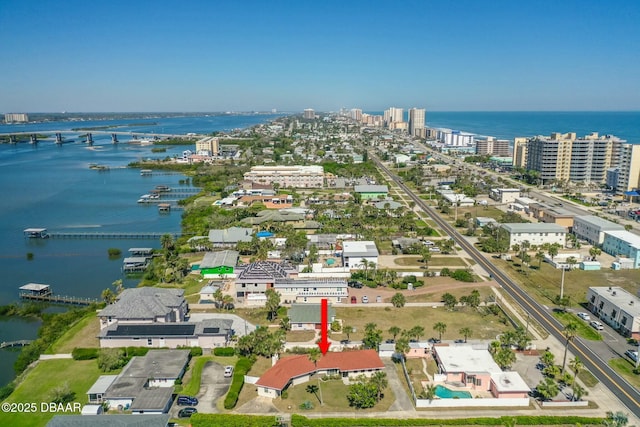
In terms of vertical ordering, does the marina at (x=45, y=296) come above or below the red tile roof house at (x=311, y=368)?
below

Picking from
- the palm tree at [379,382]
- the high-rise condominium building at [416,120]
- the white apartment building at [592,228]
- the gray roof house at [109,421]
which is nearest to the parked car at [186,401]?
the gray roof house at [109,421]

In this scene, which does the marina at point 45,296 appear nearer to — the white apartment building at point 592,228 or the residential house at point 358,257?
the residential house at point 358,257

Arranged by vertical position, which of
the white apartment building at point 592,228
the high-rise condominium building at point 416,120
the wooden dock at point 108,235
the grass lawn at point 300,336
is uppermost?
A: the high-rise condominium building at point 416,120

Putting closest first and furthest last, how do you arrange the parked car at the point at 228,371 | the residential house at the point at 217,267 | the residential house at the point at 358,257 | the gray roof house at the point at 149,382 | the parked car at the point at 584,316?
1. the gray roof house at the point at 149,382
2. the parked car at the point at 228,371
3. the parked car at the point at 584,316
4. the residential house at the point at 217,267
5. the residential house at the point at 358,257

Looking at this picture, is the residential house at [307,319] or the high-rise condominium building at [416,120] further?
the high-rise condominium building at [416,120]

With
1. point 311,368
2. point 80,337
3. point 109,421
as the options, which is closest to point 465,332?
point 311,368

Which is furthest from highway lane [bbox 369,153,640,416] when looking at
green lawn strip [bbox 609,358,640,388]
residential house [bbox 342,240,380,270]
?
residential house [bbox 342,240,380,270]
